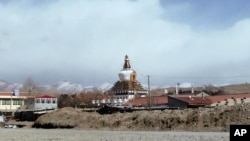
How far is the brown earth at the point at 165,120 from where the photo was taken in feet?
169

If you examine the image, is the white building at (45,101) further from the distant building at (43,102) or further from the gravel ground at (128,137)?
the gravel ground at (128,137)

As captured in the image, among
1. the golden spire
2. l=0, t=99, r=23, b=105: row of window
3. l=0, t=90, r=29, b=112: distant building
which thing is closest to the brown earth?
l=0, t=90, r=29, b=112: distant building

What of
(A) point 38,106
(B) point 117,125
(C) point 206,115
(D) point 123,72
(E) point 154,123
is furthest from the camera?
(D) point 123,72

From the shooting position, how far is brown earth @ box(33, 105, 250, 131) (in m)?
51.7

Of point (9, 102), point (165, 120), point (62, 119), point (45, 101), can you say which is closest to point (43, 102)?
point (45, 101)

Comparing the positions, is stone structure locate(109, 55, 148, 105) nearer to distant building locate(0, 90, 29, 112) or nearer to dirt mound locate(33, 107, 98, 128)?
distant building locate(0, 90, 29, 112)

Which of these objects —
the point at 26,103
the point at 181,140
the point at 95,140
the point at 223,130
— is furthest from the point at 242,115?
the point at 26,103

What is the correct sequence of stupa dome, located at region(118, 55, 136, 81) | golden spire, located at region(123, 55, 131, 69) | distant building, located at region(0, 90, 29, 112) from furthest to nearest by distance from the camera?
golden spire, located at region(123, 55, 131, 69), stupa dome, located at region(118, 55, 136, 81), distant building, located at region(0, 90, 29, 112)

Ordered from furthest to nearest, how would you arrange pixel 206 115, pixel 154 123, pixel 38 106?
pixel 38 106, pixel 154 123, pixel 206 115

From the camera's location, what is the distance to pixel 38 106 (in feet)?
415

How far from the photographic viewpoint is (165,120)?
57.3 meters

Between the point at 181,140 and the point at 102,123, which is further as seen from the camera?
the point at 102,123

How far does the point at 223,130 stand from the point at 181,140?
15436 millimetres

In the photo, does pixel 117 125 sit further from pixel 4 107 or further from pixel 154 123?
pixel 4 107
